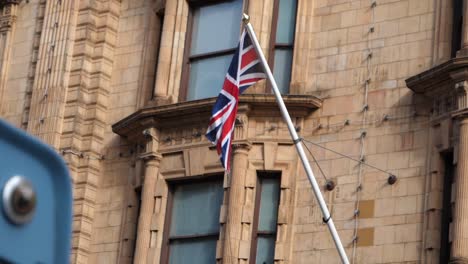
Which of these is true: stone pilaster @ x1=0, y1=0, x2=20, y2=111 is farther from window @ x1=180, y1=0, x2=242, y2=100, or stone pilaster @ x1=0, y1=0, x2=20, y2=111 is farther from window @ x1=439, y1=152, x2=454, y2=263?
window @ x1=439, y1=152, x2=454, y2=263

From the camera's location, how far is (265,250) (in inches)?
751

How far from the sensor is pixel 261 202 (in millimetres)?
19312

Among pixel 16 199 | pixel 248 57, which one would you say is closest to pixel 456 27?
pixel 248 57

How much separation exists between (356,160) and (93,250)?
565 cm

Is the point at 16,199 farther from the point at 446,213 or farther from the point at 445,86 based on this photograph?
the point at 445,86

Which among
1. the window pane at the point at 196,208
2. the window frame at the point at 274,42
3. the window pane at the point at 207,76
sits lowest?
the window pane at the point at 196,208

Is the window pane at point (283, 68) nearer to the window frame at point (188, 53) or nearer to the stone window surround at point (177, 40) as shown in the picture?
the stone window surround at point (177, 40)

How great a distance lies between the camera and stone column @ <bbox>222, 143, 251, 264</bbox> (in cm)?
1872

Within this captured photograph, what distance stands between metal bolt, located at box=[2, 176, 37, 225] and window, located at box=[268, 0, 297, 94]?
1704 cm

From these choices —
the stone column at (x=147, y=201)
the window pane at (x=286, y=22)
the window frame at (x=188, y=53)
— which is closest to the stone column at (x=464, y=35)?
the window pane at (x=286, y=22)

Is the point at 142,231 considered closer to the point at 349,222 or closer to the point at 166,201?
the point at 166,201

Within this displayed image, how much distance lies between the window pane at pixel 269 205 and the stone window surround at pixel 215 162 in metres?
0.23

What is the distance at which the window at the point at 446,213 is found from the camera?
17.2 metres

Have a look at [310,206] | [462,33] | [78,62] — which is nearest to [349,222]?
[310,206]
